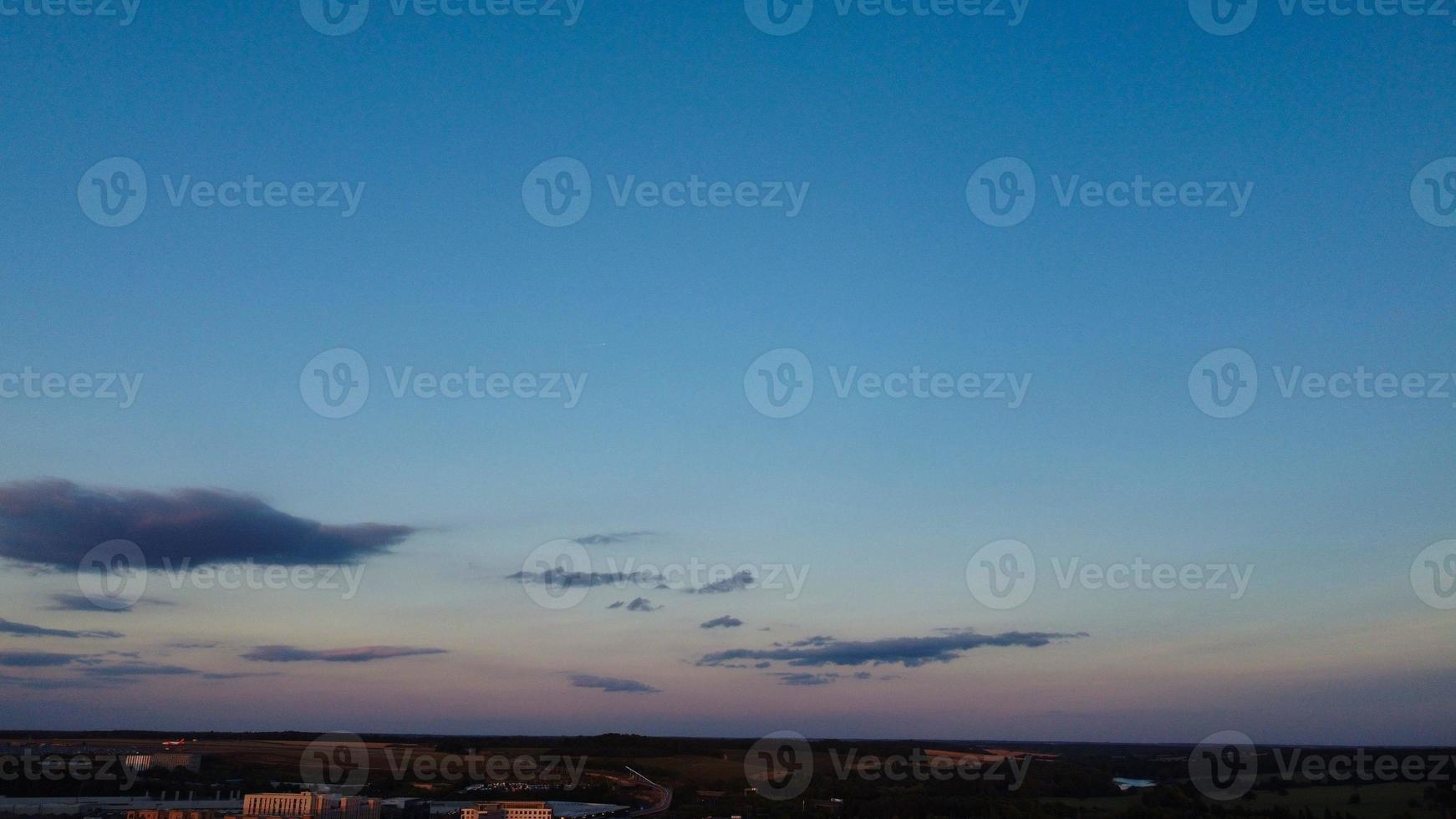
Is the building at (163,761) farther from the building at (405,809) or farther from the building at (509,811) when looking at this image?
the building at (509,811)

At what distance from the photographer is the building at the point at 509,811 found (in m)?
72.3

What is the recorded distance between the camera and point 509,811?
75.1 m

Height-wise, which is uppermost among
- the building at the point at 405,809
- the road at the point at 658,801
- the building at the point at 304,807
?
the building at the point at 304,807

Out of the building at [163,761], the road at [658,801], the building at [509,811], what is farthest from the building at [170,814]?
the building at [163,761]

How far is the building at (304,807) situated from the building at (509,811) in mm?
7362

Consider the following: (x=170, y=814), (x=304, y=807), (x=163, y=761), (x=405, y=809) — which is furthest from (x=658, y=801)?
(x=163, y=761)

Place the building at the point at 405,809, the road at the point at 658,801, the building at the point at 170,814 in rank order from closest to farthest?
the building at the point at 170,814, the building at the point at 405,809, the road at the point at 658,801

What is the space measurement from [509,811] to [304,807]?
14.0 m

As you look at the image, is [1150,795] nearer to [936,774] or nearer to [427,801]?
[936,774]

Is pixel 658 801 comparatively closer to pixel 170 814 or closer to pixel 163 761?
pixel 170 814

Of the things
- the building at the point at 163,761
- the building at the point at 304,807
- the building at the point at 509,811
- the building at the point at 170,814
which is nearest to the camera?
the building at the point at 170,814

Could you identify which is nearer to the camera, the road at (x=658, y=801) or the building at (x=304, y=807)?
the building at (x=304, y=807)

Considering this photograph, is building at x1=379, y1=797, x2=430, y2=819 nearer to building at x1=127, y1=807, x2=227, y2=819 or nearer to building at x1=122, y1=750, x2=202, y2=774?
building at x1=127, y1=807, x2=227, y2=819

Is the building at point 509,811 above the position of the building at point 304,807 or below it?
below
